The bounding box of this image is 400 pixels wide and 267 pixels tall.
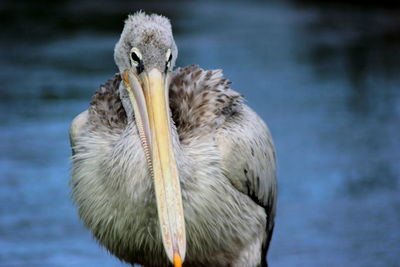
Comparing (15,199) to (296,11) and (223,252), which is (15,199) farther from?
(296,11)

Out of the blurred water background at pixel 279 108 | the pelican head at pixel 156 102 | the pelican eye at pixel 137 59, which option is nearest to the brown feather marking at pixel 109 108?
the pelican head at pixel 156 102

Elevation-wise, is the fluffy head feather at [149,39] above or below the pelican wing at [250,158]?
above

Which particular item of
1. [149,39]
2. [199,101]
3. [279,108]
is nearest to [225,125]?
[199,101]

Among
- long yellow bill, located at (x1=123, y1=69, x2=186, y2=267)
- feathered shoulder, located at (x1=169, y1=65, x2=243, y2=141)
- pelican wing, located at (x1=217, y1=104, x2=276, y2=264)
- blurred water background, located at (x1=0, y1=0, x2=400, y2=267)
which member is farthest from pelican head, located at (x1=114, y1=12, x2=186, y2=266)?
blurred water background, located at (x1=0, y1=0, x2=400, y2=267)

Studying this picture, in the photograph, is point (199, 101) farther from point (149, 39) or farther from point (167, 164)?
point (167, 164)

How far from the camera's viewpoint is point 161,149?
466cm

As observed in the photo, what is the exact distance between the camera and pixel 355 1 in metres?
21.3

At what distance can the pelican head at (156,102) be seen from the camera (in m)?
4.52

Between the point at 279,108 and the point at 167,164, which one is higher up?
the point at 279,108

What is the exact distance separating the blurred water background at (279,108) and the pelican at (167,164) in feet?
4.52

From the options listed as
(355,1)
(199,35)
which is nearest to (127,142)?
(199,35)

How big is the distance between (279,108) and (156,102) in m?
6.66

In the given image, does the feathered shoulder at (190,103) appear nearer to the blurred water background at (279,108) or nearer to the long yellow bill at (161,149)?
the long yellow bill at (161,149)

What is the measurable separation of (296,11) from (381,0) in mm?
1860
